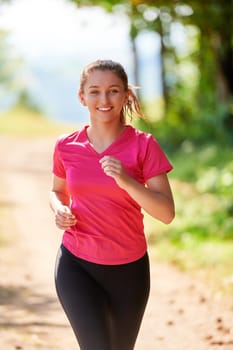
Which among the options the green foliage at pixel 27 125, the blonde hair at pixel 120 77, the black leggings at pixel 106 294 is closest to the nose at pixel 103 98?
the blonde hair at pixel 120 77

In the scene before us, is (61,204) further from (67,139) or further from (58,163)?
(67,139)

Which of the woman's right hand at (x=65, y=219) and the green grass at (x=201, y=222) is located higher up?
the green grass at (x=201, y=222)

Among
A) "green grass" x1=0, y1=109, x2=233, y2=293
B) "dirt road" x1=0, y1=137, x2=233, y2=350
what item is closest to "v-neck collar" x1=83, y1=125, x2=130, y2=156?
"dirt road" x1=0, y1=137, x2=233, y2=350

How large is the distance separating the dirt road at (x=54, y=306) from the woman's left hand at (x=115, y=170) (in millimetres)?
3176

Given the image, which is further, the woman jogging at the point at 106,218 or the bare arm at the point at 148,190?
the woman jogging at the point at 106,218

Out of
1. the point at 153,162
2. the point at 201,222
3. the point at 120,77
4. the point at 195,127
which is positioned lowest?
the point at 153,162

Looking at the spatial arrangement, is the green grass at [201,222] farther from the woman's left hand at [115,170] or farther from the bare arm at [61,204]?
the woman's left hand at [115,170]

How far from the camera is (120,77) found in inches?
161

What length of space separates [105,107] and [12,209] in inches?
497

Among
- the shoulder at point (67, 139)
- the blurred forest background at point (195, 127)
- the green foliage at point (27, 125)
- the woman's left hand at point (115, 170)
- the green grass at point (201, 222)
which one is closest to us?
the woman's left hand at point (115, 170)

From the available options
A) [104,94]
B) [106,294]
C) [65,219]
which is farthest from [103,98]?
[106,294]

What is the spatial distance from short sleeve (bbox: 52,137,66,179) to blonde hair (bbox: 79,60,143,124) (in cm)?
33

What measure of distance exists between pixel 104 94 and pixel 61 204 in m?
0.66

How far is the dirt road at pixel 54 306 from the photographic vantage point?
681cm
